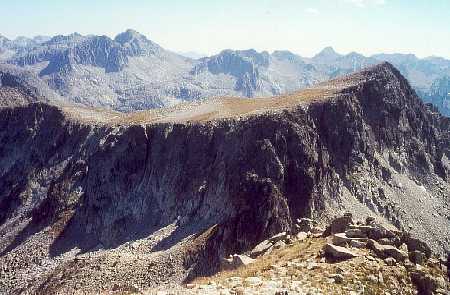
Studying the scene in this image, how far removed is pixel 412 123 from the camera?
11644 centimetres

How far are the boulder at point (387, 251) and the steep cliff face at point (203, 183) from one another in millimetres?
34393

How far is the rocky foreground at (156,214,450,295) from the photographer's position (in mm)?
30750

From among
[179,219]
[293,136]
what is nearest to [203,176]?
[179,219]

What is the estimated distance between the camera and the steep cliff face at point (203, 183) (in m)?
72.6

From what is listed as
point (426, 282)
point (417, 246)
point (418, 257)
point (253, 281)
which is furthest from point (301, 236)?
point (426, 282)

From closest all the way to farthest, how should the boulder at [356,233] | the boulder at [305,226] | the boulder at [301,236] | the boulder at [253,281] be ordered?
the boulder at [253,281], the boulder at [356,233], the boulder at [301,236], the boulder at [305,226]

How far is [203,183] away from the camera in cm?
8156

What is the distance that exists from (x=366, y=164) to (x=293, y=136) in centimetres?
1946

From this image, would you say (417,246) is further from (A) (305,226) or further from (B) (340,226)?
(A) (305,226)

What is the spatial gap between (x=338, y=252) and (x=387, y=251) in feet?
10.9

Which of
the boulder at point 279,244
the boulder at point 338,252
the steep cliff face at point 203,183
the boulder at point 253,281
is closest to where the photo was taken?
the boulder at point 253,281

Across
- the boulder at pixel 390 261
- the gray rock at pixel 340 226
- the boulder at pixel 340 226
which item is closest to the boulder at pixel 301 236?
the boulder at pixel 340 226

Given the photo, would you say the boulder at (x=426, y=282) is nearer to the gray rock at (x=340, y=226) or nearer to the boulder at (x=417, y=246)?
the boulder at (x=417, y=246)

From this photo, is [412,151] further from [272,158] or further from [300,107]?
[272,158]
